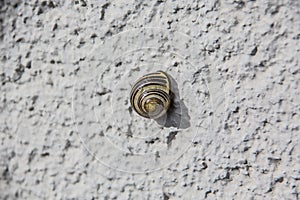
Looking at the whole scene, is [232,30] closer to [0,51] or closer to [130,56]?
[130,56]

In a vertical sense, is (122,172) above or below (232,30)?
below

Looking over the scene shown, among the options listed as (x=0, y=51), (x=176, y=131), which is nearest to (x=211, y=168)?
(x=176, y=131)
